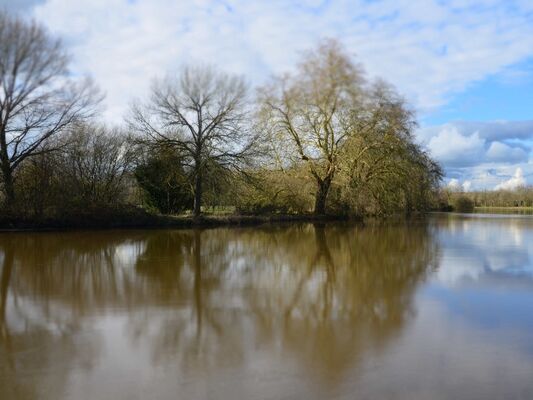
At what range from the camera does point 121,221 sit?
77.6 feet

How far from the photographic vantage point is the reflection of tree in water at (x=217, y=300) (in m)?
5.16

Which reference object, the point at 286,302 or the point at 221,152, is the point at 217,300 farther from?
the point at 221,152

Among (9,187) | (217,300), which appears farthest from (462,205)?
(217,300)

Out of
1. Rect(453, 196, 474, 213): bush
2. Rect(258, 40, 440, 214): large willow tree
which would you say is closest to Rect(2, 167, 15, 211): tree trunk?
Rect(258, 40, 440, 214): large willow tree

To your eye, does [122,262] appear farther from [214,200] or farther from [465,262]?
[214,200]

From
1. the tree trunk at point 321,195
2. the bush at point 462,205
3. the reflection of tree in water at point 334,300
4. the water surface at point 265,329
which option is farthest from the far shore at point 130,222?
the bush at point 462,205

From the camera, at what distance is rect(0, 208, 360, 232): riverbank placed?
21.3 meters

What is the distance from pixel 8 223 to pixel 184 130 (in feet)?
34.1

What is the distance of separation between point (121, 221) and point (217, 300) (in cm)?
1737

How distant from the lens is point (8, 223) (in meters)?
20.9

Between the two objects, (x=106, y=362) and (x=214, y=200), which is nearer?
(x=106, y=362)

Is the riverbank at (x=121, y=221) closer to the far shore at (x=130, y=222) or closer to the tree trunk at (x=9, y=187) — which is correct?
the far shore at (x=130, y=222)

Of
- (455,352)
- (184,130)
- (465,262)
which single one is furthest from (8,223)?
(455,352)

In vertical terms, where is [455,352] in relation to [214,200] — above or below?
below
